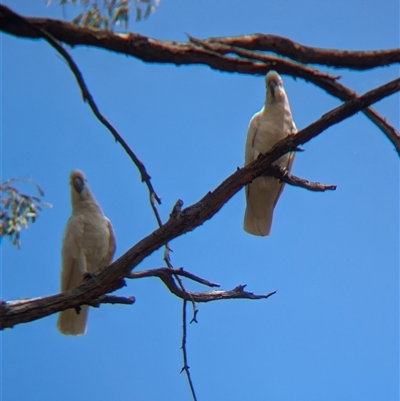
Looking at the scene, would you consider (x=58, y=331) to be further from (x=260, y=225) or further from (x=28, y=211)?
(x=260, y=225)

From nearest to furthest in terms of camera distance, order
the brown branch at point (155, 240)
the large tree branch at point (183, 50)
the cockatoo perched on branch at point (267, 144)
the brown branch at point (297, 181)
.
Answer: the large tree branch at point (183, 50) → the brown branch at point (155, 240) → the brown branch at point (297, 181) → the cockatoo perched on branch at point (267, 144)

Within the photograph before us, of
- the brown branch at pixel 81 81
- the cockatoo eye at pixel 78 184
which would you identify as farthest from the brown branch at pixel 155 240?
the cockatoo eye at pixel 78 184

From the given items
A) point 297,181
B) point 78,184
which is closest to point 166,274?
point 297,181

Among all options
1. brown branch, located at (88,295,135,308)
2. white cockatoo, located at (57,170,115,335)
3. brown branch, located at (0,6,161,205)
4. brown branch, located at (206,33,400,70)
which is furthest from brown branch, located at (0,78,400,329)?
white cockatoo, located at (57,170,115,335)

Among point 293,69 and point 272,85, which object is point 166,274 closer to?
point 293,69

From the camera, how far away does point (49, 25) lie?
228 cm

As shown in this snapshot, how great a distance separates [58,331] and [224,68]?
2.79 metres

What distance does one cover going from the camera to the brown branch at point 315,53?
2.53 m

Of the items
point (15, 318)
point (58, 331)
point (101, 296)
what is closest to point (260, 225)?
point (58, 331)

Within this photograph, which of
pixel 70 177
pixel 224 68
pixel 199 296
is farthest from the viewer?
pixel 70 177

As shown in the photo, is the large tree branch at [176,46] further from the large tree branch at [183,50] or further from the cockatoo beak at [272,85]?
the cockatoo beak at [272,85]

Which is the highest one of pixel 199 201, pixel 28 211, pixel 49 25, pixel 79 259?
pixel 28 211

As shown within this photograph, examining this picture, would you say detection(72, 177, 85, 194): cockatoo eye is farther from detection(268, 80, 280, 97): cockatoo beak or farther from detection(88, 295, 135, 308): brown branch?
detection(88, 295, 135, 308): brown branch

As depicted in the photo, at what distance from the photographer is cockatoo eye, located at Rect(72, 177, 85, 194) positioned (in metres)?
4.80
